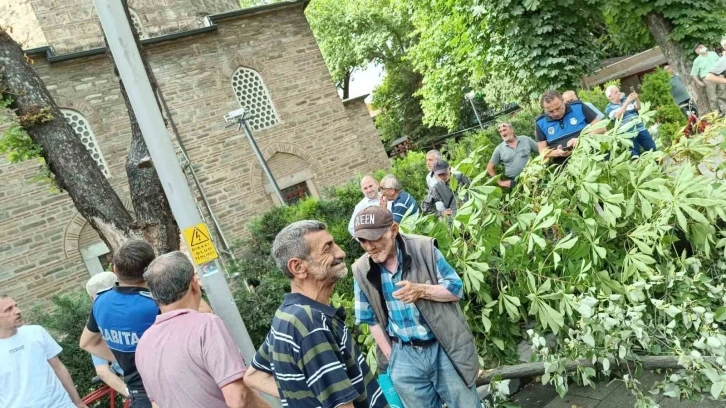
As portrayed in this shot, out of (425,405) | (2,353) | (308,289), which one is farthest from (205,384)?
(2,353)

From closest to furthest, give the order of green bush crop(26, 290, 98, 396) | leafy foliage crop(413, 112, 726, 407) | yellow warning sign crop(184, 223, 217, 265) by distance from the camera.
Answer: leafy foliage crop(413, 112, 726, 407)
yellow warning sign crop(184, 223, 217, 265)
green bush crop(26, 290, 98, 396)

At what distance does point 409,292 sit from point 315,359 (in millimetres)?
987

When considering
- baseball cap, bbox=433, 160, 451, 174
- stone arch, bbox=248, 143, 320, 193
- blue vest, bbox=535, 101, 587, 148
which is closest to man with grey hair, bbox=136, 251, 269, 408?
baseball cap, bbox=433, 160, 451, 174

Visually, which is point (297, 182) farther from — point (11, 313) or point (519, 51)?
point (11, 313)

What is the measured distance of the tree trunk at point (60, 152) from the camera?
6410mm

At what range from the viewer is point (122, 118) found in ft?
49.6

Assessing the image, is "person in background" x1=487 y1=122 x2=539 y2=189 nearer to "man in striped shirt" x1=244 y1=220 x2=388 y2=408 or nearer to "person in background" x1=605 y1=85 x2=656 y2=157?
"person in background" x1=605 y1=85 x2=656 y2=157

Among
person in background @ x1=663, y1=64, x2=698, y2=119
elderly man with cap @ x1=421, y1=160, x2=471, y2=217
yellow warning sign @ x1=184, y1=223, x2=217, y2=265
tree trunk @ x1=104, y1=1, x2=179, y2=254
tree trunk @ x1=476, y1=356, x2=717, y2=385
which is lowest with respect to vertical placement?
tree trunk @ x1=476, y1=356, x2=717, y2=385

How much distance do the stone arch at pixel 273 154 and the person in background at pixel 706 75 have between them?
10499mm

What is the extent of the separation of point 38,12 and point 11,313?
1443 centimetres

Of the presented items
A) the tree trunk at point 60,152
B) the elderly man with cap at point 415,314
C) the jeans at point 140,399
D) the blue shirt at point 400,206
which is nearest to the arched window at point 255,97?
the tree trunk at point 60,152

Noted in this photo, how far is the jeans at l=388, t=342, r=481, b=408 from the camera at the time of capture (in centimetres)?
332

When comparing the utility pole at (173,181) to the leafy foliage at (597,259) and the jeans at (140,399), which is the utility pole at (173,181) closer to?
the jeans at (140,399)

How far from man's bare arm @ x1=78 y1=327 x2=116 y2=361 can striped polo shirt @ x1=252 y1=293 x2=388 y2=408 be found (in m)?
2.28
